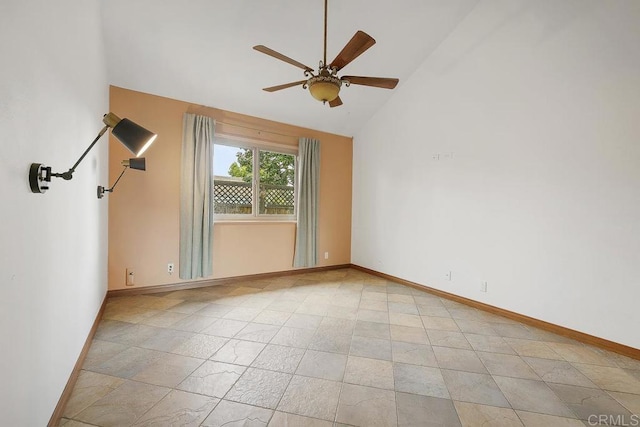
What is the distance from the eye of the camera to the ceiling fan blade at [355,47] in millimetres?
1804

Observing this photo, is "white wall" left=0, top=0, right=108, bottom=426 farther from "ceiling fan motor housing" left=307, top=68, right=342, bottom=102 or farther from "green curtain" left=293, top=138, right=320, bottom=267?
"green curtain" left=293, top=138, right=320, bottom=267

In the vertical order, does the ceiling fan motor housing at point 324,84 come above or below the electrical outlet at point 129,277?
above

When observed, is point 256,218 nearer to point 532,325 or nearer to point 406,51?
point 406,51

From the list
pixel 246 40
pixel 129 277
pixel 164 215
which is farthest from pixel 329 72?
pixel 129 277

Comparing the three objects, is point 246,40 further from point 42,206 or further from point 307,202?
point 42,206

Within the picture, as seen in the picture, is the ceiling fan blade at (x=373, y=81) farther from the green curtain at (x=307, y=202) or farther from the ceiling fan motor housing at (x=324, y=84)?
the green curtain at (x=307, y=202)

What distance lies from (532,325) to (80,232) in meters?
4.20

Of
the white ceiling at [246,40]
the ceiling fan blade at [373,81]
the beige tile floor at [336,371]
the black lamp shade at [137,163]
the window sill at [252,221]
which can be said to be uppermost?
the white ceiling at [246,40]

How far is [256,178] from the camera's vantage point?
434cm

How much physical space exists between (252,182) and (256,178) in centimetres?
9

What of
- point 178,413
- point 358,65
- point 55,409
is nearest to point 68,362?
point 55,409

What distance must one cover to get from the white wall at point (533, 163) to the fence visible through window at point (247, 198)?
1999 millimetres

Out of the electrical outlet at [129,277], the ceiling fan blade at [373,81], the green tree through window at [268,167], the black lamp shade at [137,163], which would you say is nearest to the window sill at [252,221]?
the green tree through window at [268,167]

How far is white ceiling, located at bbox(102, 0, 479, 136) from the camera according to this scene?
2650mm
